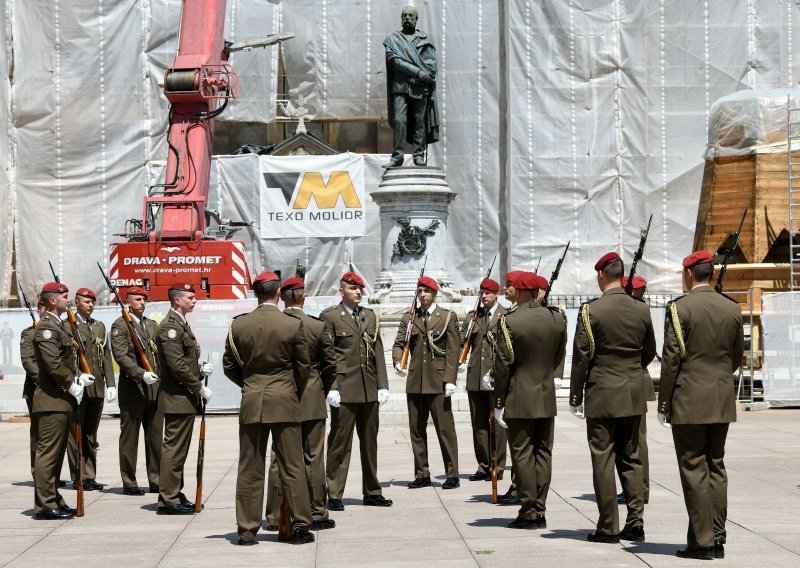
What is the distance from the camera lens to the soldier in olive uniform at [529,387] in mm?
9219

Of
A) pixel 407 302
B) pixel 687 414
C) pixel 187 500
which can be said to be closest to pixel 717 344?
pixel 687 414

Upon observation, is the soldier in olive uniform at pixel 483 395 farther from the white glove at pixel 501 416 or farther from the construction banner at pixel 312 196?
the construction banner at pixel 312 196

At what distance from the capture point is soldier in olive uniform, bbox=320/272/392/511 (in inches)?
411

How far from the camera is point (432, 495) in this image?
1098cm

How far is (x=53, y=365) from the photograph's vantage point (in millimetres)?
10031

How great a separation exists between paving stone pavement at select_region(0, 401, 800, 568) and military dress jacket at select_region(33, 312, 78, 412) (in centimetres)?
87

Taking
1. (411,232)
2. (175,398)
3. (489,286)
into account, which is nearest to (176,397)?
(175,398)

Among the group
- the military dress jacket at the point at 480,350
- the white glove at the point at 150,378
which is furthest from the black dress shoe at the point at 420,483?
the white glove at the point at 150,378

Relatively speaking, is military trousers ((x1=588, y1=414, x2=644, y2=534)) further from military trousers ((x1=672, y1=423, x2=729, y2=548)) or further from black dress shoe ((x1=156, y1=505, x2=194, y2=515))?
black dress shoe ((x1=156, y1=505, x2=194, y2=515))

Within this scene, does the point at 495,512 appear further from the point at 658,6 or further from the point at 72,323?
the point at 658,6

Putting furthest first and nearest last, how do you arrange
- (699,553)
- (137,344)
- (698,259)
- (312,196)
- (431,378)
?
(312,196) < (431,378) < (137,344) < (698,259) < (699,553)

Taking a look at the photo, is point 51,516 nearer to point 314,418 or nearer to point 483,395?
point 314,418

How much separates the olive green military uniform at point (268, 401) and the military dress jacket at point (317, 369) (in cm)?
30

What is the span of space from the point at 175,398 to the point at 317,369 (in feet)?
4.84
